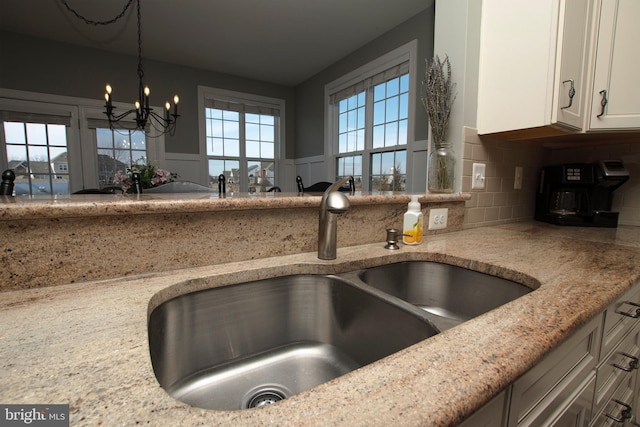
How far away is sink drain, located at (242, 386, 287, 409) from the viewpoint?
0.60 m

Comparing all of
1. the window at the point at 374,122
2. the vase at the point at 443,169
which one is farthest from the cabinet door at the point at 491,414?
the window at the point at 374,122

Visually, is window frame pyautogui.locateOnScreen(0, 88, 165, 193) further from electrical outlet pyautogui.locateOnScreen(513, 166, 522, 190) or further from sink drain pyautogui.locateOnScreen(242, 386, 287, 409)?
electrical outlet pyautogui.locateOnScreen(513, 166, 522, 190)

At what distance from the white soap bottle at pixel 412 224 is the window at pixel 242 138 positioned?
13.2 ft

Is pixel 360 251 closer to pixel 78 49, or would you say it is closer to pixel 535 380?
pixel 535 380

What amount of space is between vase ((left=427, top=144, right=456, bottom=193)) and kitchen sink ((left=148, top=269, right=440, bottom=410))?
67 centimetres

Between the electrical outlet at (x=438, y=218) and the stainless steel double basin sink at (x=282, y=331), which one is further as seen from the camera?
the electrical outlet at (x=438, y=218)

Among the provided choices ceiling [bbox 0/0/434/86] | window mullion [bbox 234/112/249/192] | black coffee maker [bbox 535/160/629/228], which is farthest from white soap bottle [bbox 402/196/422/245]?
window mullion [bbox 234/112/249/192]

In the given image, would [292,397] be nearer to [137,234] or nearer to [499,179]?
[137,234]

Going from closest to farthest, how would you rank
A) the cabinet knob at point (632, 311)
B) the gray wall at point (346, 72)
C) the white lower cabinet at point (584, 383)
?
the white lower cabinet at point (584, 383) → the cabinet knob at point (632, 311) → the gray wall at point (346, 72)

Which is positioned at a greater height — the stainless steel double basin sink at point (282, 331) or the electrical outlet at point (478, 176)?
the electrical outlet at point (478, 176)

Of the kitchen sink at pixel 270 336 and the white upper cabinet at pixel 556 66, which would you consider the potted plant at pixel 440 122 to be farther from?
the kitchen sink at pixel 270 336

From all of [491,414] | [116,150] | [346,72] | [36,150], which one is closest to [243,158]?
[116,150]

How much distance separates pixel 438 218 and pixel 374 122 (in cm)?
282

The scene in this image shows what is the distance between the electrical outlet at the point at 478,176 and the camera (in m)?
1.34
